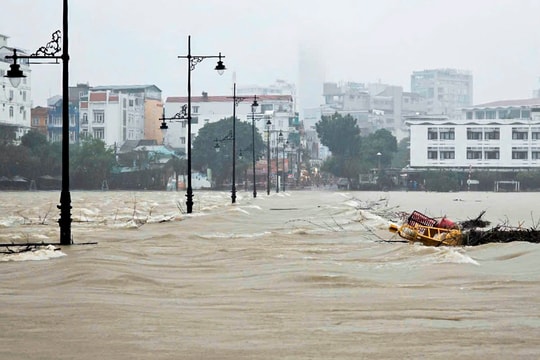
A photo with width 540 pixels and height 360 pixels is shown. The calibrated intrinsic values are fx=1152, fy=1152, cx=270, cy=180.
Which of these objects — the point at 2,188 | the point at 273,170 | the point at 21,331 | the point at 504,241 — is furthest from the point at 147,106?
the point at 21,331

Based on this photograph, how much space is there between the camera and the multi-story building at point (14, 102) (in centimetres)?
12888

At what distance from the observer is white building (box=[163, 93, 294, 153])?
16712 centimetres

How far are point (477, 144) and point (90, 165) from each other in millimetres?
45404

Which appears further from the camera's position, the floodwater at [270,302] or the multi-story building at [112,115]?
the multi-story building at [112,115]

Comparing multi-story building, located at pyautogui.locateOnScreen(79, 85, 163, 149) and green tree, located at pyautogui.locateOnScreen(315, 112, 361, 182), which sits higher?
multi-story building, located at pyautogui.locateOnScreen(79, 85, 163, 149)

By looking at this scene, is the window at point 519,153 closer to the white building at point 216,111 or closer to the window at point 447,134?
the window at point 447,134

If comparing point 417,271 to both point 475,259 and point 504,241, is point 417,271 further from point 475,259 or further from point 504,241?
point 504,241

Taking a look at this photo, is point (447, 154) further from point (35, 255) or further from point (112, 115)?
point (35, 255)

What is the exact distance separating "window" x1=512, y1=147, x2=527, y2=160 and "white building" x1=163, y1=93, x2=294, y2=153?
40260 mm

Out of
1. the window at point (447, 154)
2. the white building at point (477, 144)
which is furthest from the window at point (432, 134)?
the window at point (447, 154)

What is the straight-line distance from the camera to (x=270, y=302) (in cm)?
1195

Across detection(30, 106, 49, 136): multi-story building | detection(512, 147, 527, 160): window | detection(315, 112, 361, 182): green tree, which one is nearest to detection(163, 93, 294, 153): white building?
detection(30, 106, 49, 136): multi-story building

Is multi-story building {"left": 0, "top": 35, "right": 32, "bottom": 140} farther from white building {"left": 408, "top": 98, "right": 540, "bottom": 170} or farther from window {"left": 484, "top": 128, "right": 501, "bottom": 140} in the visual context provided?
window {"left": 484, "top": 128, "right": 501, "bottom": 140}

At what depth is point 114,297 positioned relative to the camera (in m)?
12.2
